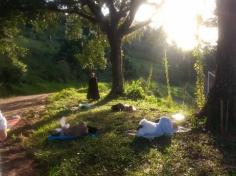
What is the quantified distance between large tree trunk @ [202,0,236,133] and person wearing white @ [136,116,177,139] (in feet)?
3.00

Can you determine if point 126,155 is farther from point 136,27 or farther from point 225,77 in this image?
point 136,27

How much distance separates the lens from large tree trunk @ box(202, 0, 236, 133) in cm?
1009

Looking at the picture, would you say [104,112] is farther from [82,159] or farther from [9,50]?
[9,50]

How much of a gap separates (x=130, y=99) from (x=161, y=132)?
34.3 feet

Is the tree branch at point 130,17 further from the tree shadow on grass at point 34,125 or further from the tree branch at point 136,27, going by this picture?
the tree shadow on grass at point 34,125

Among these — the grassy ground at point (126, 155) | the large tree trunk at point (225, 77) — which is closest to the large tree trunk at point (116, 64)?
the grassy ground at point (126, 155)

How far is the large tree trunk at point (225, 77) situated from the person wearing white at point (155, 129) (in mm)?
913

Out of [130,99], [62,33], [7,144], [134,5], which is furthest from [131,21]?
[62,33]

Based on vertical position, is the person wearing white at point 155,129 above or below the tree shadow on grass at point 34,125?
above

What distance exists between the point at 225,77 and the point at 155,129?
77.0 inches

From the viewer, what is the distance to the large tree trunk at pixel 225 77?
10086mm

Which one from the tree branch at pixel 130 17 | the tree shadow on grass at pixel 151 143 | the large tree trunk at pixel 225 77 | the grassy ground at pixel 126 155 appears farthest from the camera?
the tree branch at pixel 130 17

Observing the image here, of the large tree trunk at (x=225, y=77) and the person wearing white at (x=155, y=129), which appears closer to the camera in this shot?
the person wearing white at (x=155, y=129)

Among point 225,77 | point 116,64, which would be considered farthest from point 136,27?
point 225,77
